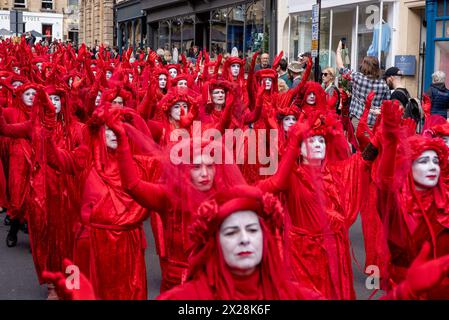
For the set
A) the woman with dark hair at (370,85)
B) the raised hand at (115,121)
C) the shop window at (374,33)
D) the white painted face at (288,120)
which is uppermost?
the shop window at (374,33)

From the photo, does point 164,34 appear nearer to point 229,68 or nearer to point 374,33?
point 374,33

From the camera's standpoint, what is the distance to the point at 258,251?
124 inches

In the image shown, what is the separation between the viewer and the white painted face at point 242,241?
3.11 m

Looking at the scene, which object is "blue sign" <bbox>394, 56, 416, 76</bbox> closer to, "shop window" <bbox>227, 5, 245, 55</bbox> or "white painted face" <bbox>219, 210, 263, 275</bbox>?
"shop window" <bbox>227, 5, 245, 55</bbox>

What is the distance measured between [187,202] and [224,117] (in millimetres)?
2579

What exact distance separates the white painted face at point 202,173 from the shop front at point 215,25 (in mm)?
17852

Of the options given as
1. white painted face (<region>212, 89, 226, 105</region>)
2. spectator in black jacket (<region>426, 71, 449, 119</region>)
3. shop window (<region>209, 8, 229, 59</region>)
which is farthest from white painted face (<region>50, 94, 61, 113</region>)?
shop window (<region>209, 8, 229, 59</region>)

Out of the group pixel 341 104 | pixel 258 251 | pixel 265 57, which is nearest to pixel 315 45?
pixel 265 57

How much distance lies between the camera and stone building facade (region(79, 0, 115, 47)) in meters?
44.5

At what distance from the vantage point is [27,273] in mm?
7266

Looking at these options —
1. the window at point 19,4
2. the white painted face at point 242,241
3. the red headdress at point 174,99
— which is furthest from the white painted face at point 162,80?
the window at point 19,4

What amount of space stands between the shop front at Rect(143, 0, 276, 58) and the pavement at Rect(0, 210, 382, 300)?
14325 mm

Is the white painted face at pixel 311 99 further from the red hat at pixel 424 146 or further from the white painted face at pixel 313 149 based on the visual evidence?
the red hat at pixel 424 146

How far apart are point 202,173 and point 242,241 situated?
53.3 inches
